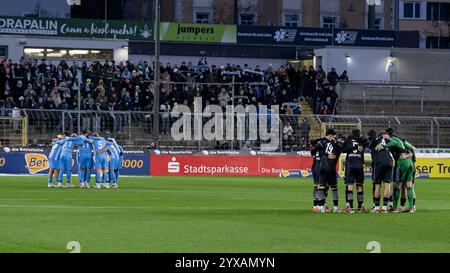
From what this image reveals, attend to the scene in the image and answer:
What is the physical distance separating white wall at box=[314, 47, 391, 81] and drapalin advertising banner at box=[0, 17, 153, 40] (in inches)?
464

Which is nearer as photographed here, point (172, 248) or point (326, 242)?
point (172, 248)

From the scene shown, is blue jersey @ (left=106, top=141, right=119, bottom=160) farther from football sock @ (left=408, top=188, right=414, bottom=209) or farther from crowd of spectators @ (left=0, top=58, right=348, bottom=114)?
football sock @ (left=408, top=188, right=414, bottom=209)

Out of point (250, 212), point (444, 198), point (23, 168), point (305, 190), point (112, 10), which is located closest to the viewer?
point (250, 212)

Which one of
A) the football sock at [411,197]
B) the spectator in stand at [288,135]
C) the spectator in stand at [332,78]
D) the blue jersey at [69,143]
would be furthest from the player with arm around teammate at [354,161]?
the spectator in stand at [332,78]

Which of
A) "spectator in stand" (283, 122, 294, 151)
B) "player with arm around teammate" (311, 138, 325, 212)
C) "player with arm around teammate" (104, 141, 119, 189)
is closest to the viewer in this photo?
"player with arm around teammate" (311, 138, 325, 212)

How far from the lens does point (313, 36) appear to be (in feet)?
270

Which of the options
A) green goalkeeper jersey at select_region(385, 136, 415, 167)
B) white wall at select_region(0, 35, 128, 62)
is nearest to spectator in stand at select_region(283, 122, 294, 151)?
white wall at select_region(0, 35, 128, 62)

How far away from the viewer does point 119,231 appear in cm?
2519

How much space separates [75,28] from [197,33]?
840 centimetres

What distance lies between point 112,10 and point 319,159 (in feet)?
191

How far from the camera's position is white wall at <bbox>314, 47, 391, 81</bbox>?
77.4 m

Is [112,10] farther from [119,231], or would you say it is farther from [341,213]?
[119,231]

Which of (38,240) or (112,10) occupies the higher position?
(112,10)
